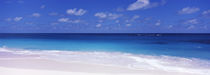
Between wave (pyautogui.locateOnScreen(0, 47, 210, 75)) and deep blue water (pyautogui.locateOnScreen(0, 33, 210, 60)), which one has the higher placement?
deep blue water (pyautogui.locateOnScreen(0, 33, 210, 60))

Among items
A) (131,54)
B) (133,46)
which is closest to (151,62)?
(131,54)

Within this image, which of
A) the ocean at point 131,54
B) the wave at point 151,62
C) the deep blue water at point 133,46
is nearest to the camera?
the wave at point 151,62

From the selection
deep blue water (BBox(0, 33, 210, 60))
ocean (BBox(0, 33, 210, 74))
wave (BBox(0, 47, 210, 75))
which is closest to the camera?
wave (BBox(0, 47, 210, 75))

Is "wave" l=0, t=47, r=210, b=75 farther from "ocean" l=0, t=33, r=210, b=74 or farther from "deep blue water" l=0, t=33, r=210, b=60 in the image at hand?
"deep blue water" l=0, t=33, r=210, b=60

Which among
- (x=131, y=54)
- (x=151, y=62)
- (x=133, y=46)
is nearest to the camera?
(x=151, y=62)

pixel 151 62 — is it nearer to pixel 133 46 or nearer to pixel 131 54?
pixel 131 54

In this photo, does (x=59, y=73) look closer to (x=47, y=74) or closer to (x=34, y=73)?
(x=47, y=74)

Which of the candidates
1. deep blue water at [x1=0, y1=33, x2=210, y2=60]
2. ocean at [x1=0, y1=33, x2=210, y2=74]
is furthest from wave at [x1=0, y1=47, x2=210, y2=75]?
deep blue water at [x1=0, y1=33, x2=210, y2=60]

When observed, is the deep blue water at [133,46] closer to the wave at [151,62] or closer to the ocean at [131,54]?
the ocean at [131,54]

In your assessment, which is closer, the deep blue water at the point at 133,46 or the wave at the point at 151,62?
the wave at the point at 151,62

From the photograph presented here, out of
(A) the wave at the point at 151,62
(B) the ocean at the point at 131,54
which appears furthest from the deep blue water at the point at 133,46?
(A) the wave at the point at 151,62

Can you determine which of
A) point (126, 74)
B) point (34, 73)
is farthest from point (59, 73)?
point (126, 74)

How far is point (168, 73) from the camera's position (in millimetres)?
3301

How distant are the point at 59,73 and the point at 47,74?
207mm
